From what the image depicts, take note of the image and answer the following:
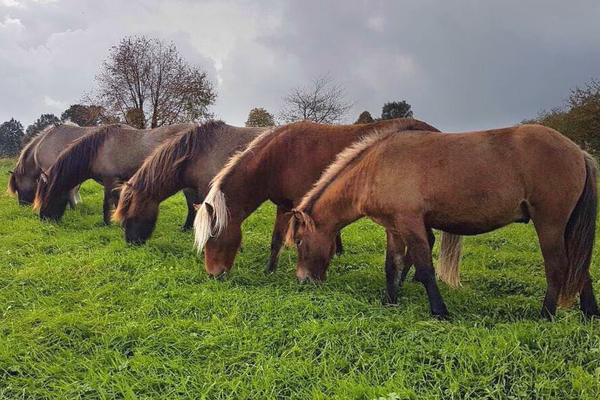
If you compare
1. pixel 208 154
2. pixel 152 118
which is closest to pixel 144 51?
pixel 152 118

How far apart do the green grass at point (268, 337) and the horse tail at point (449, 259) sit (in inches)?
7.8

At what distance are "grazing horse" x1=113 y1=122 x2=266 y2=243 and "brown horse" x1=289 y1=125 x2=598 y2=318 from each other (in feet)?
10.4

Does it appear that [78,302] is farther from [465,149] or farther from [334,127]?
[465,149]

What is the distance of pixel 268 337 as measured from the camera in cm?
347

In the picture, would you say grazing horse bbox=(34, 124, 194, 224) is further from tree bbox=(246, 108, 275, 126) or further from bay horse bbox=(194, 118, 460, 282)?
tree bbox=(246, 108, 275, 126)

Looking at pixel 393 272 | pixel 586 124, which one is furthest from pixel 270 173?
pixel 586 124

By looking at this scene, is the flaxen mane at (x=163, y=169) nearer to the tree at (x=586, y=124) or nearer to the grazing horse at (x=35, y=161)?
the grazing horse at (x=35, y=161)

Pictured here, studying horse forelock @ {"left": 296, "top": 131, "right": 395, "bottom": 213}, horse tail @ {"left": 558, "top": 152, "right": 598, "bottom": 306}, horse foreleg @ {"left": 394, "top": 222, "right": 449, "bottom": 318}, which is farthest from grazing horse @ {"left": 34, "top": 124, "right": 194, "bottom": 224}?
horse tail @ {"left": 558, "top": 152, "right": 598, "bottom": 306}

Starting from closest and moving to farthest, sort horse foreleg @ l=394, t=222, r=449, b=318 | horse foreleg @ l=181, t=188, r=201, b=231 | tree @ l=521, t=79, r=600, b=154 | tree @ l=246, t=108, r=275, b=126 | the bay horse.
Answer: horse foreleg @ l=394, t=222, r=449, b=318
the bay horse
horse foreleg @ l=181, t=188, r=201, b=231
tree @ l=521, t=79, r=600, b=154
tree @ l=246, t=108, r=275, b=126

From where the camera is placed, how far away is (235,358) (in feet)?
10.4

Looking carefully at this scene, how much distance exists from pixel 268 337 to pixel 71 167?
671 centimetres

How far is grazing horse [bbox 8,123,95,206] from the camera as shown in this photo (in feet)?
34.4

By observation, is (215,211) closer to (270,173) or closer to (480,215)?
(270,173)

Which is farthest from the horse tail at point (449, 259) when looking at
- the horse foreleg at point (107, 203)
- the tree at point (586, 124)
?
the tree at point (586, 124)
